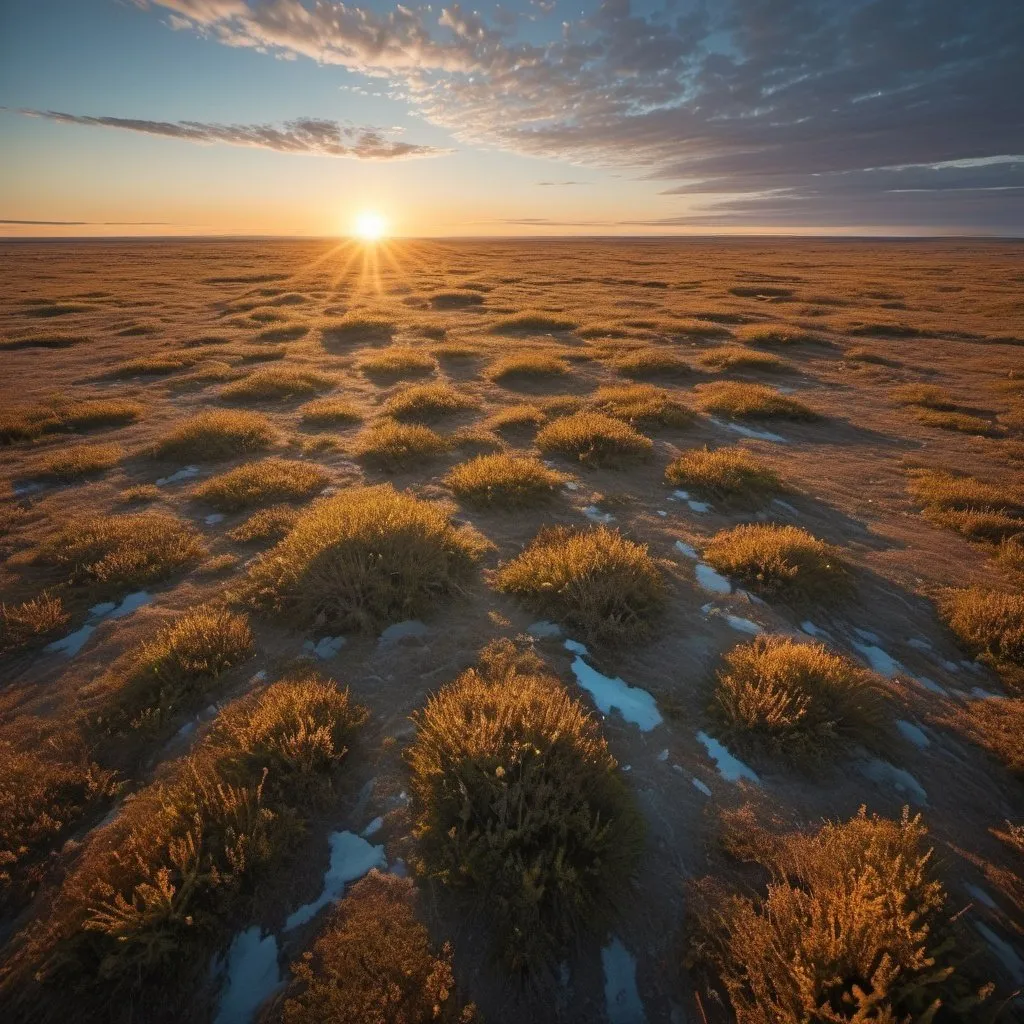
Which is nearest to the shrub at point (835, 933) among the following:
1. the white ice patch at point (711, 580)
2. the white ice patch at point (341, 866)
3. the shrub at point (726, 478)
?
the white ice patch at point (341, 866)

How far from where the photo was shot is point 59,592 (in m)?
5.89

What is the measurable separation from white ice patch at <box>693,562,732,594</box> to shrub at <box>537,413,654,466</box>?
3.41 meters

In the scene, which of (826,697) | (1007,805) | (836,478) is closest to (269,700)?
(826,697)

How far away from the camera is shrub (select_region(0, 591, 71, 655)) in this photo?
519 cm

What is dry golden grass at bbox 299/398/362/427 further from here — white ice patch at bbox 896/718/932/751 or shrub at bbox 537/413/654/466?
white ice patch at bbox 896/718/932/751

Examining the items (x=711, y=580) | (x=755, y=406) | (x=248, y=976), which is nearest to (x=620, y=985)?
(x=248, y=976)

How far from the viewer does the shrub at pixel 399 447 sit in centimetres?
948

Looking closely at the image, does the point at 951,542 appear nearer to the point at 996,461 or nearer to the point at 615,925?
the point at 996,461

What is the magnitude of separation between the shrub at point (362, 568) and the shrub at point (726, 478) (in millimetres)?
4043

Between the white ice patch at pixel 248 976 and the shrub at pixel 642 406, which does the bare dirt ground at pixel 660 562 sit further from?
the shrub at pixel 642 406

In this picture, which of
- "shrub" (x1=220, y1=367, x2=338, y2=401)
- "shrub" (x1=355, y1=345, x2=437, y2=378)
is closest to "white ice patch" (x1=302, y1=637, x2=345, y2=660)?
"shrub" (x1=220, y1=367, x2=338, y2=401)

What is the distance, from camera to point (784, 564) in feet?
20.2

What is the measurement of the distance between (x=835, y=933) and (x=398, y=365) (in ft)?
51.7

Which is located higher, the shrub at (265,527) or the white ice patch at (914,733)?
the white ice patch at (914,733)
